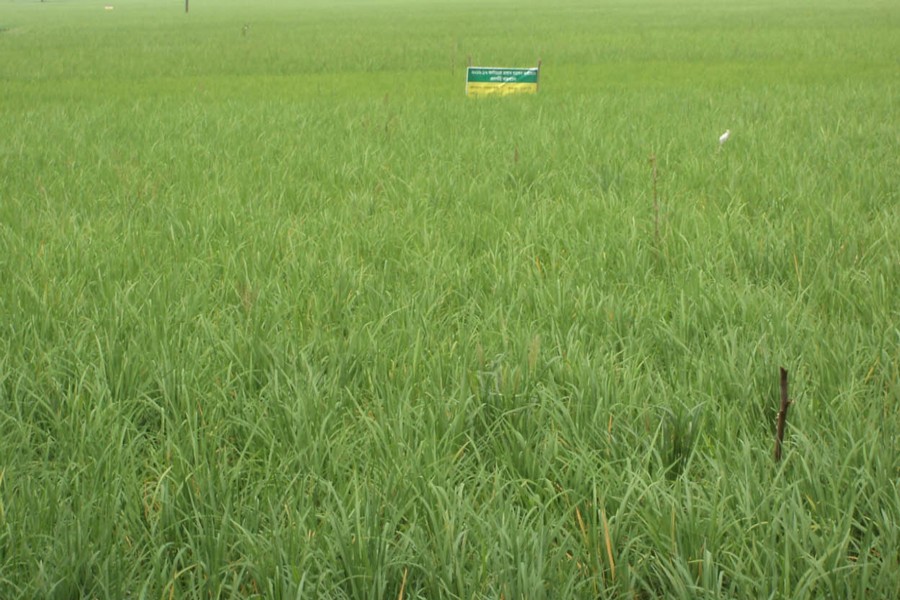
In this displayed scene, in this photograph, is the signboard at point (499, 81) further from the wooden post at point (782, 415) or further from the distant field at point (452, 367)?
the wooden post at point (782, 415)

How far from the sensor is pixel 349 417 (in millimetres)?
2162

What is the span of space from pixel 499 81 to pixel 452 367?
685 centimetres

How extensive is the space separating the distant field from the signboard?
2643 mm

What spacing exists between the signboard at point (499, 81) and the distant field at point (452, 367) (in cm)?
264

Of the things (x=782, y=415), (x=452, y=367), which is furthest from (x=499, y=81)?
(x=782, y=415)

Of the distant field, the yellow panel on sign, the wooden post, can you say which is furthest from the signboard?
the wooden post

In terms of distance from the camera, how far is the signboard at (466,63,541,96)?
8.63 m

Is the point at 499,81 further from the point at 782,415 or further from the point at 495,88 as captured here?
the point at 782,415

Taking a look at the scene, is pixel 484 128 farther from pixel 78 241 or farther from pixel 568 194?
pixel 78 241

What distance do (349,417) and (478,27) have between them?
76.1 ft

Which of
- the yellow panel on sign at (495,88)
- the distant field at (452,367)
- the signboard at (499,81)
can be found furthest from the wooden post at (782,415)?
the yellow panel on sign at (495,88)

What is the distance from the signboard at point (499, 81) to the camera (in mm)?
8633

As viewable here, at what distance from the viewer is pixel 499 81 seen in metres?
8.77

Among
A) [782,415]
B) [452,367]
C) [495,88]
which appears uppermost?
[495,88]
